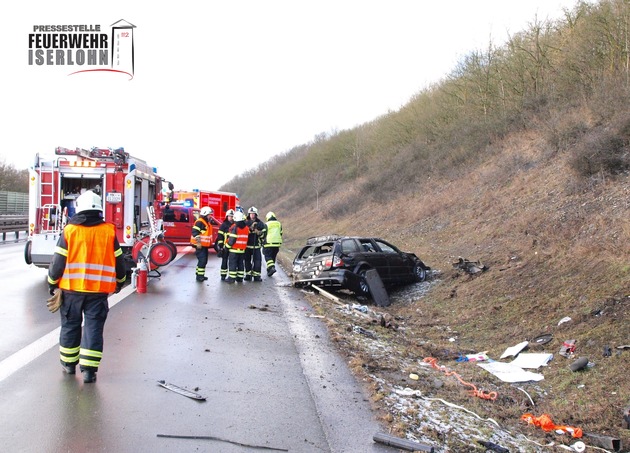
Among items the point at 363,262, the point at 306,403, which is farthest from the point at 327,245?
the point at 306,403

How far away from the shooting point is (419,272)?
14.4m

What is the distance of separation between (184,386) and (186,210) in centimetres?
1871

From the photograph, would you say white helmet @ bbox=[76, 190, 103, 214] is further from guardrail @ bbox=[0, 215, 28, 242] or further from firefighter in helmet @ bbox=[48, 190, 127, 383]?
guardrail @ bbox=[0, 215, 28, 242]

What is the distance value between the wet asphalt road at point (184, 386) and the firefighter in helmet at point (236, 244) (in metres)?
3.83

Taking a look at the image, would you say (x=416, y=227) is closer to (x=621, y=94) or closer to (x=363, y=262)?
(x=621, y=94)

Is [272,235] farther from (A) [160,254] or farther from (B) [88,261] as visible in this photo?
(B) [88,261]

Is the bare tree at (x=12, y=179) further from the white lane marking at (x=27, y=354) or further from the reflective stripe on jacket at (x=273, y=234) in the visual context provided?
the white lane marking at (x=27, y=354)

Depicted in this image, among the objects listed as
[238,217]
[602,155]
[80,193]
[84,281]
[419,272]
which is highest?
[602,155]

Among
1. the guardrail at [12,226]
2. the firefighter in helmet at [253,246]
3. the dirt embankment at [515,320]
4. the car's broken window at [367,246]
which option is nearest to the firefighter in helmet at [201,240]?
the firefighter in helmet at [253,246]

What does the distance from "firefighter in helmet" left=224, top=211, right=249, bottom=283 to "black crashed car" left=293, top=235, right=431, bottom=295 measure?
141 cm

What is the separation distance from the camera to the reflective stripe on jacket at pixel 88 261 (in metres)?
5.55

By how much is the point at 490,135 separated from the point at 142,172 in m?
17.4

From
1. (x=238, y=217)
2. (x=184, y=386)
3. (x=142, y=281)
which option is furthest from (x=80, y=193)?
(x=184, y=386)

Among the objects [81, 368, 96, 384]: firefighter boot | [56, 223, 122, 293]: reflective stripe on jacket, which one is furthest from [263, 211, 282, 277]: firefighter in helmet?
[81, 368, 96, 384]: firefighter boot
